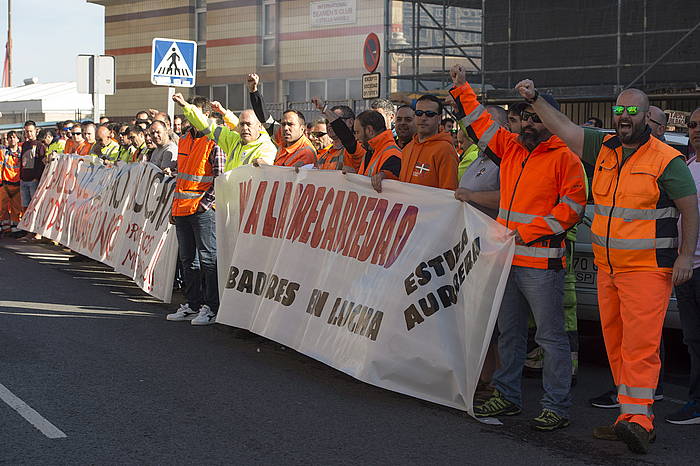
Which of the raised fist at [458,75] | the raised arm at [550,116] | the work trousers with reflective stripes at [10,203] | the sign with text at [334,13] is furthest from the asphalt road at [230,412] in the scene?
the sign with text at [334,13]

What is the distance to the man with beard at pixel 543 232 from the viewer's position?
6.20 meters

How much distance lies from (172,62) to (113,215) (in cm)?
349

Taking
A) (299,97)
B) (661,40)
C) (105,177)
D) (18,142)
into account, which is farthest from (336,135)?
(299,97)

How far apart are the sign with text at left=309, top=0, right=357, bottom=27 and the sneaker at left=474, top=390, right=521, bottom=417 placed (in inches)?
1083

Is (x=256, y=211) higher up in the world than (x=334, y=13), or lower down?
lower down

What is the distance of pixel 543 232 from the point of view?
6.23m

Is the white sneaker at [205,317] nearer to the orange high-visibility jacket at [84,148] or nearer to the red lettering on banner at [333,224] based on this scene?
the red lettering on banner at [333,224]

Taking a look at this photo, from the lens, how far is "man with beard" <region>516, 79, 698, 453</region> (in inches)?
230

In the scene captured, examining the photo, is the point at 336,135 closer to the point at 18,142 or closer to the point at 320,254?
the point at 320,254

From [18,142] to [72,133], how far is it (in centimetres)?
200

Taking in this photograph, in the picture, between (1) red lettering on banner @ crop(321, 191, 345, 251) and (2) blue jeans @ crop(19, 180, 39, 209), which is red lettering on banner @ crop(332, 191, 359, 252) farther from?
(2) blue jeans @ crop(19, 180, 39, 209)

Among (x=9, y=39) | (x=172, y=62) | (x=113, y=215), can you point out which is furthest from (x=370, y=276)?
(x=9, y=39)

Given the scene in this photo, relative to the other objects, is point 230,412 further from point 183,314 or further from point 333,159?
point 183,314

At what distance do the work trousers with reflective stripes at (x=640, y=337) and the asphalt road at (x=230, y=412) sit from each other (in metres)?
0.27
